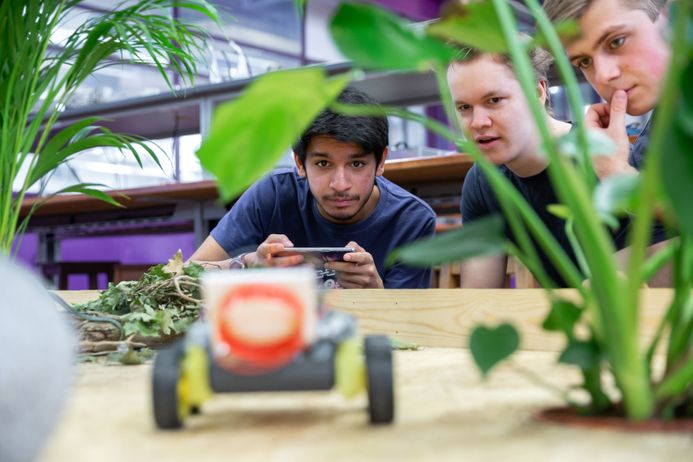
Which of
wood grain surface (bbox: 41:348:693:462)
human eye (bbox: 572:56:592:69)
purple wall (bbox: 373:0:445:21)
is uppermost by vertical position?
purple wall (bbox: 373:0:445:21)

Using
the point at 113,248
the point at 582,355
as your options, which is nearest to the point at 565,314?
the point at 582,355

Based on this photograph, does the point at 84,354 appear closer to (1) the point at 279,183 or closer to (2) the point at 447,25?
(2) the point at 447,25

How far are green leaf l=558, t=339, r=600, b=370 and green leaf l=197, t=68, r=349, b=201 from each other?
189mm

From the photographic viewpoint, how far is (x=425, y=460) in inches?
13.6

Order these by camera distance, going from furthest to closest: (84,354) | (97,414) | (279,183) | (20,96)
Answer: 1. (279,183)
2. (20,96)
3. (84,354)
4. (97,414)

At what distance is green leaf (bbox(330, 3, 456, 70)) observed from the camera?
375mm

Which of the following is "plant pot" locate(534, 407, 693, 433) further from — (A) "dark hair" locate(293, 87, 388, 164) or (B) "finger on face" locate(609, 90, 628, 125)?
(A) "dark hair" locate(293, 87, 388, 164)

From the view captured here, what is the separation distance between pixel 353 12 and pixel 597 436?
247mm

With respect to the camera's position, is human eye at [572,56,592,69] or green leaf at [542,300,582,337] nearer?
green leaf at [542,300,582,337]

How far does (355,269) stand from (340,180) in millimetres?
353

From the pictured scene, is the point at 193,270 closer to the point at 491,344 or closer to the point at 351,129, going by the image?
the point at 491,344

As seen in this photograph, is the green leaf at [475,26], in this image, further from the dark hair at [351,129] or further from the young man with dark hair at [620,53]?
the dark hair at [351,129]

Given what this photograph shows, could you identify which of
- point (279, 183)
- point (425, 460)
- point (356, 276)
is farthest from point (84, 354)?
point (279, 183)

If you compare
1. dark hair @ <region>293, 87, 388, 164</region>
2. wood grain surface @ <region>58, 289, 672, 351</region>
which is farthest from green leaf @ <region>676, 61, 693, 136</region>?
dark hair @ <region>293, 87, 388, 164</region>
